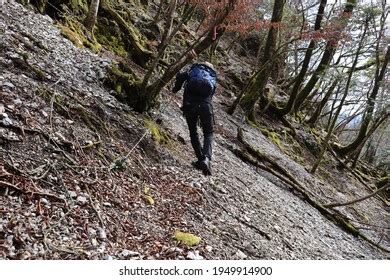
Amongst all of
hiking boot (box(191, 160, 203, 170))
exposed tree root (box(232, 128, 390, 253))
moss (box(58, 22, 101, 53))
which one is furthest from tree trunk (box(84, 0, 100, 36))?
hiking boot (box(191, 160, 203, 170))

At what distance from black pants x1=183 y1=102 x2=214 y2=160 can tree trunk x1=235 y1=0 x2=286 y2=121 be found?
18.5 feet

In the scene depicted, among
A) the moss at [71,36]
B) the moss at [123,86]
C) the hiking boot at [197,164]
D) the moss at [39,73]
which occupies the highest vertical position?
the moss at [71,36]

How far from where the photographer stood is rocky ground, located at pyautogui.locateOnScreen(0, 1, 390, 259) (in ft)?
11.4

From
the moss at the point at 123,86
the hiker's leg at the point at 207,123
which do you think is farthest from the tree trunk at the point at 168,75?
the hiker's leg at the point at 207,123

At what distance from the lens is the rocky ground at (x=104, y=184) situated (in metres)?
3.46

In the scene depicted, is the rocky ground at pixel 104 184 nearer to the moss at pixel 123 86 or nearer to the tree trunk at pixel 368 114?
the moss at pixel 123 86

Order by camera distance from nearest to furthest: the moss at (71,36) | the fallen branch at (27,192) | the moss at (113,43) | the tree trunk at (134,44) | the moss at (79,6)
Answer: the fallen branch at (27,192) < the moss at (71,36) < the moss at (79,6) < the moss at (113,43) < the tree trunk at (134,44)

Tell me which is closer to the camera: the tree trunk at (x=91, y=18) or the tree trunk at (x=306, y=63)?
the tree trunk at (x=91, y=18)

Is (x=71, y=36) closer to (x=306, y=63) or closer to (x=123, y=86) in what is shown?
(x=123, y=86)

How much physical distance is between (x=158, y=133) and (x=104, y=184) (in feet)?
7.69

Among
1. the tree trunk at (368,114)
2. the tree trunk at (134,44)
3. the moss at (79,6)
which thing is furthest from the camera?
the tree trunk at (368,114)

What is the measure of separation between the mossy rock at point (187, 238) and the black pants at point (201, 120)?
2302 millimetres

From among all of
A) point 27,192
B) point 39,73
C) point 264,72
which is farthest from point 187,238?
point 264,72
